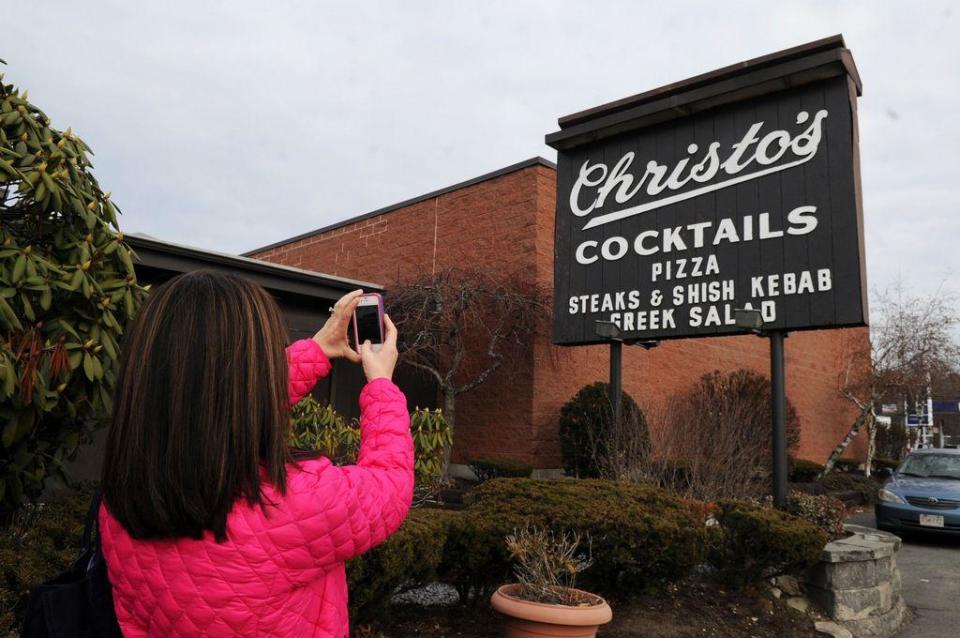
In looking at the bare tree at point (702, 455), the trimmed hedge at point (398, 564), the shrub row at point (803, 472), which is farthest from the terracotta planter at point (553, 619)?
the shrub row at point (803, 472)

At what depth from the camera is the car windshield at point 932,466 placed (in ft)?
38.5

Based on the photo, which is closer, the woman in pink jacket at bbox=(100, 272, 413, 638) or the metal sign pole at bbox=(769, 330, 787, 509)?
the woman in pink jacket at bbox=(100, 272, 413, 638)

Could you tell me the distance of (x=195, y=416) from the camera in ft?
4.62

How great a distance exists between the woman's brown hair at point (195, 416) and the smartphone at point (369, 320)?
44 cm

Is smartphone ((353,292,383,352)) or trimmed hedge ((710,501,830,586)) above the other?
smartphone ((353,292,383,352))

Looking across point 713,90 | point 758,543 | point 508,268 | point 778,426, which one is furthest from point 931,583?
point 508,268

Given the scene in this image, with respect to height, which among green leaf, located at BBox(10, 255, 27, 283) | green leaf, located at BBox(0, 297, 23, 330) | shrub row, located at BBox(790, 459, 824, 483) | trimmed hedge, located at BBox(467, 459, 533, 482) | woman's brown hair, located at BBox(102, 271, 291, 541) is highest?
green leaf, located at BBox(10, 255, 27, 283)

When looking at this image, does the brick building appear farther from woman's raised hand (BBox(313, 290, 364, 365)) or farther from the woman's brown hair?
the woman's brown hair

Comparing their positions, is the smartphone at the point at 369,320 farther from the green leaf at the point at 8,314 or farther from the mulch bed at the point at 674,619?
the mulch bed at the point at 674,619

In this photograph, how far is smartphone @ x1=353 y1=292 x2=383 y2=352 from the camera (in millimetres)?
1951

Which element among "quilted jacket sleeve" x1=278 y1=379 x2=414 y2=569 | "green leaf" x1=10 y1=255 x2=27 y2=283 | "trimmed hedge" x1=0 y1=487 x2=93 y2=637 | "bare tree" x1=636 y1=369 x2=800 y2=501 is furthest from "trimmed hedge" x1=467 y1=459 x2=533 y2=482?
"quilted jacket sleeve" x1=278 y1=379 x2=414 y2=569

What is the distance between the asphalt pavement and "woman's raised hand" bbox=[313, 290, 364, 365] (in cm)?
631

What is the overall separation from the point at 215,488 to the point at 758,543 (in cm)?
527

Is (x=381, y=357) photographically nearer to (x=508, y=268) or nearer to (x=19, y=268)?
(x=19, y=268)
